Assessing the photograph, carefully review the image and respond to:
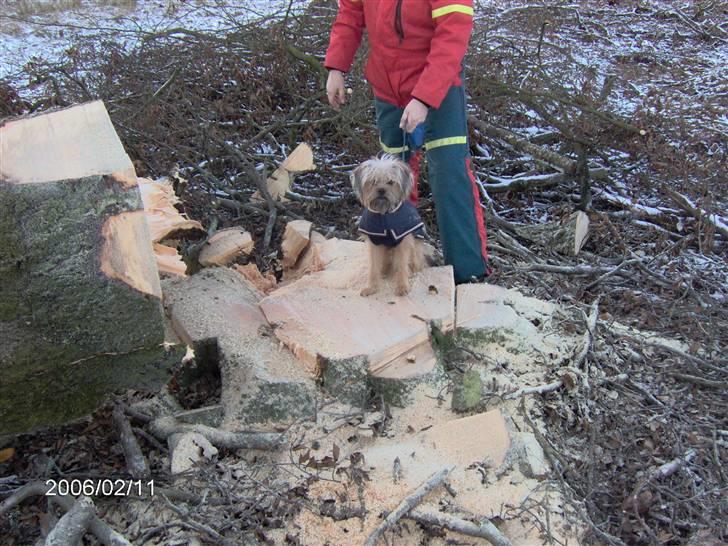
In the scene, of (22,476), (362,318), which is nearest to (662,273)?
(362,318)

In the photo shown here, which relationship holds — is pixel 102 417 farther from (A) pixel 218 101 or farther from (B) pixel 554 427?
(A) pixel 218 101

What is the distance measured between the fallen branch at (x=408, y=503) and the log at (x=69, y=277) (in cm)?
102

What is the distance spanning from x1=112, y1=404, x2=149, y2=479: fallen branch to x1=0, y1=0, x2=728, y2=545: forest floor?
88mm

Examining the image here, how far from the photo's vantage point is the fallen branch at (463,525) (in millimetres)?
2074

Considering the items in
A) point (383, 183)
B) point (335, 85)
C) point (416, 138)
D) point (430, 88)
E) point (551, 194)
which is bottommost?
point (551, 194)

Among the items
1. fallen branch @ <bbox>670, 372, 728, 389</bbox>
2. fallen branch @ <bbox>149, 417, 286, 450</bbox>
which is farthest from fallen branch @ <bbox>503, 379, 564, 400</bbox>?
fallen branch @ <bbox>149, 417, 286, 450</bbox>

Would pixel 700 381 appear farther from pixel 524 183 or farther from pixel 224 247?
pixel 224 247

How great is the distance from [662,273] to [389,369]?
7.35ft

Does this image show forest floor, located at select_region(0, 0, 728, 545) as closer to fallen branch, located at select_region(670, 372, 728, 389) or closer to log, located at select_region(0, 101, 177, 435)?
fallen branch, located at select_region(670, 372, 728, 389)

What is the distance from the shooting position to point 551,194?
518 cm

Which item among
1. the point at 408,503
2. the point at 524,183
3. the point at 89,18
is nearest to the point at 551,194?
the point at 524,183

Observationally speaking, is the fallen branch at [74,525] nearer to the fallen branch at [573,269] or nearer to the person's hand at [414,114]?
the person's hand at [414,114]

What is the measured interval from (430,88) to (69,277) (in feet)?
6.31

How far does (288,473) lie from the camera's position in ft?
7.91
